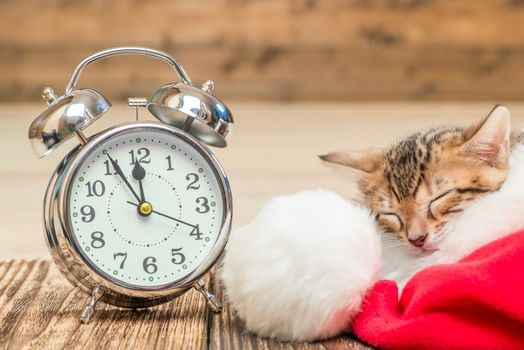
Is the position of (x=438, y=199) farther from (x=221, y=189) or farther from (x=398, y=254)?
(x=221, y=189)

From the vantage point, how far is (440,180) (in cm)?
121

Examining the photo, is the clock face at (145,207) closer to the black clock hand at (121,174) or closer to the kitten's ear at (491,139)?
the black clock hand at (121,174)

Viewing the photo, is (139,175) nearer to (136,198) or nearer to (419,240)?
(136,198)

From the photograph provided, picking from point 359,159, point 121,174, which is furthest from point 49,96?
point 359,159

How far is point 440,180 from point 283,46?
3.50m

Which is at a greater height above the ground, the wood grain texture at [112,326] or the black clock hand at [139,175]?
the black clock hand at [139,175]

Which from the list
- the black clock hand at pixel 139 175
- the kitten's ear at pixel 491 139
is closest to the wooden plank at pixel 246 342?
the black clock hand at pixel 139 175

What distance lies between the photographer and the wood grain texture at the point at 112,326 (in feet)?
3.66

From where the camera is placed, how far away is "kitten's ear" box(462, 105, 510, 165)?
3.87ft

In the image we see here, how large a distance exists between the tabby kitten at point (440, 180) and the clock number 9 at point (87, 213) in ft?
1.43

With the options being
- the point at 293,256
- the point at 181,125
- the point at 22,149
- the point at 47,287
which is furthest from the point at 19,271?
the point at 22,149

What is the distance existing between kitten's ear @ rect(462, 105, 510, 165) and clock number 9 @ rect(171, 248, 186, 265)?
45cm

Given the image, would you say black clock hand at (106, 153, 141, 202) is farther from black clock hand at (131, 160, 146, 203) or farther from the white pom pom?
the white pom pom

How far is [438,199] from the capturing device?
3.93ft
